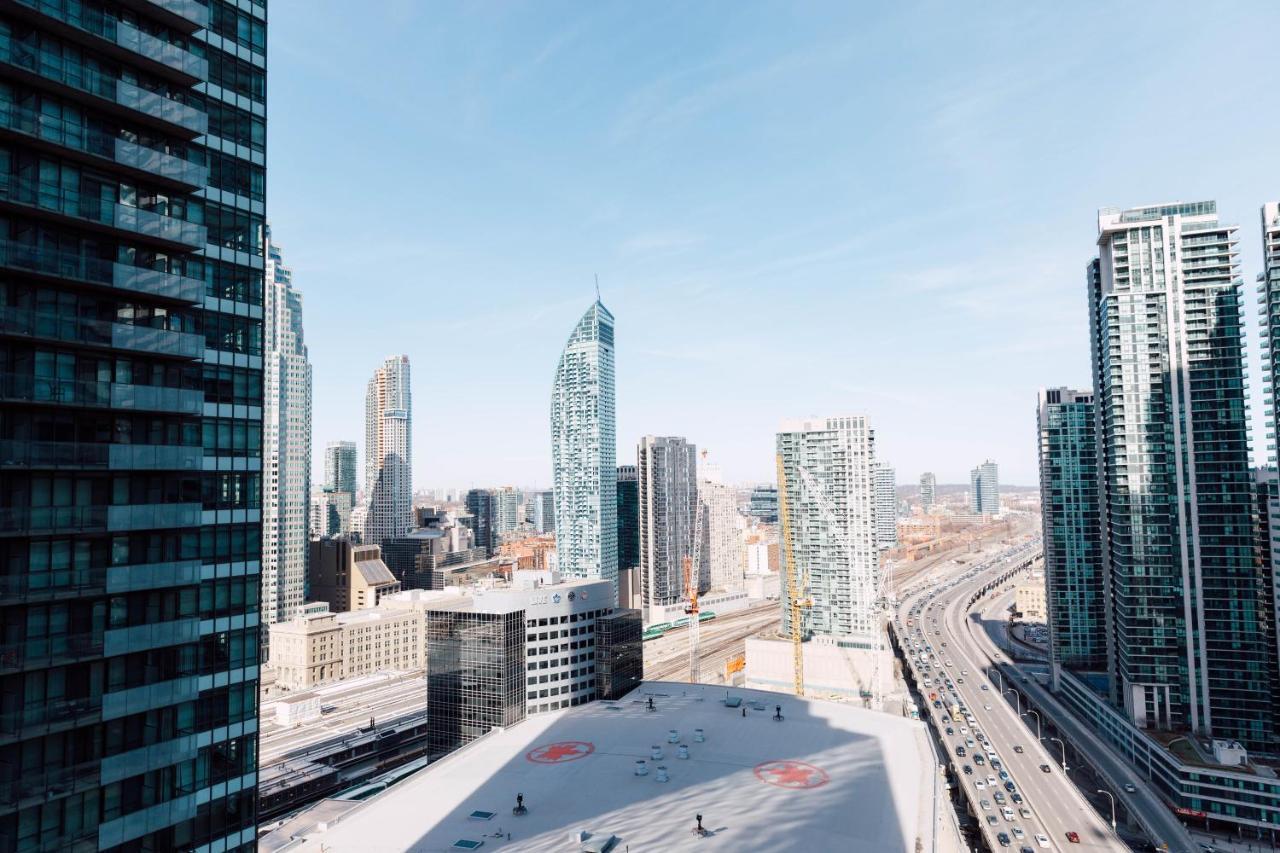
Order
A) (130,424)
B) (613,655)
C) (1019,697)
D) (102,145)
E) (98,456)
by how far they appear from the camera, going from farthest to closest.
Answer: (1019,697), (613,655), (130,424), (102,145), (98,456)

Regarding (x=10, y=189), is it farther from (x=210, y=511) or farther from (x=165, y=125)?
(x=210, y=511)

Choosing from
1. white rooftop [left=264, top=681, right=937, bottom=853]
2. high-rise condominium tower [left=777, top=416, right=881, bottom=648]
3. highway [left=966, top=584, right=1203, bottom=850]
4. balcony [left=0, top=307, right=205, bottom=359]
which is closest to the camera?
balcony [left=0, top=307, right=205, bottom=359]

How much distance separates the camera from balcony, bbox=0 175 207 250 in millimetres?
A: 28459

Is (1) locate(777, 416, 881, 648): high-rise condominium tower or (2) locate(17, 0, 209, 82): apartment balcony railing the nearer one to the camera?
(2) locate(17, 0, 209, 82): apartment balcony railing

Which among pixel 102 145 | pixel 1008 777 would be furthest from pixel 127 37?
pixel 1008 777

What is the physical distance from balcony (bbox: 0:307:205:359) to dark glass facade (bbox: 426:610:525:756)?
209 feet

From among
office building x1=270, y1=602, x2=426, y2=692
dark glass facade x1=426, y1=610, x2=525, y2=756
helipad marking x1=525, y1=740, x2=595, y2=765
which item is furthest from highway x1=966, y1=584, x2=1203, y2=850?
office building x1=270, y1=602, x2=426, y2=692

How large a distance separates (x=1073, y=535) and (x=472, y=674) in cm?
11788

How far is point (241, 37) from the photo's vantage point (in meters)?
38.0

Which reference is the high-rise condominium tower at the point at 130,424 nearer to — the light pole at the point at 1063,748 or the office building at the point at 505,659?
the office building at the point at 505,659

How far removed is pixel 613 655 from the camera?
327 feet

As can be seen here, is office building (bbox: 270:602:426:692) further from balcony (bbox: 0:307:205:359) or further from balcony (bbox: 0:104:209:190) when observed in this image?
balcony (bbox: 0:104:209:190)

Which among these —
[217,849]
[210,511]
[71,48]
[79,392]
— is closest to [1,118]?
[71,48]

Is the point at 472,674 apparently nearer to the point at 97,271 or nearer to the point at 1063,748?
the point at 97,271
